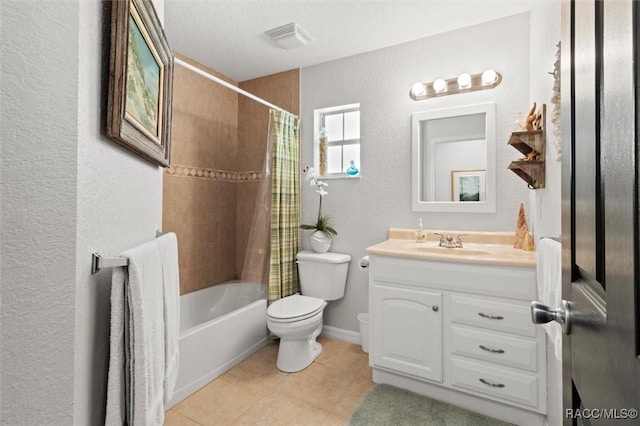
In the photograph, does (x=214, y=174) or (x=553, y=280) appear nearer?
(x=553, y=280)

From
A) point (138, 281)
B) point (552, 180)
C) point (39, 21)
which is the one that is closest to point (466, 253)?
point (552, 180)

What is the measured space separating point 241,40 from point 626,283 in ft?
8.66

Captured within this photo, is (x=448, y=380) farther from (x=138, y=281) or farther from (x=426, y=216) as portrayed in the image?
(x=138, y=281)

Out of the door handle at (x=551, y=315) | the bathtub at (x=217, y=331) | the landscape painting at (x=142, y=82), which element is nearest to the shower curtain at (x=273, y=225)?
the bathtub at (x=217, y=331)

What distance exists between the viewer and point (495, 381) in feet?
5.24

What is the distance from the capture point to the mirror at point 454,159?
211 cm

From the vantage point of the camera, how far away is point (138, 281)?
0.71 metres

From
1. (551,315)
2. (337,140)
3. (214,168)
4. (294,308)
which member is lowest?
(294,308)

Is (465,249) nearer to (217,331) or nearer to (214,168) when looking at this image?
(217,331)

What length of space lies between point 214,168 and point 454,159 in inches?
85.4

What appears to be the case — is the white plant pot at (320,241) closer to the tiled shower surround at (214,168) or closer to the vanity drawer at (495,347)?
the tiled shower surround at (214,168)

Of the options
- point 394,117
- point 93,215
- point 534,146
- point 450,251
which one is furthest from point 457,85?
point 93,215

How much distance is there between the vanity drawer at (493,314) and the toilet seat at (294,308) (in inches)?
37.1

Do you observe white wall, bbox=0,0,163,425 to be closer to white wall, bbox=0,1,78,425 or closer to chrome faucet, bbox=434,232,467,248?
white wall, bbox=0,1,78,425
